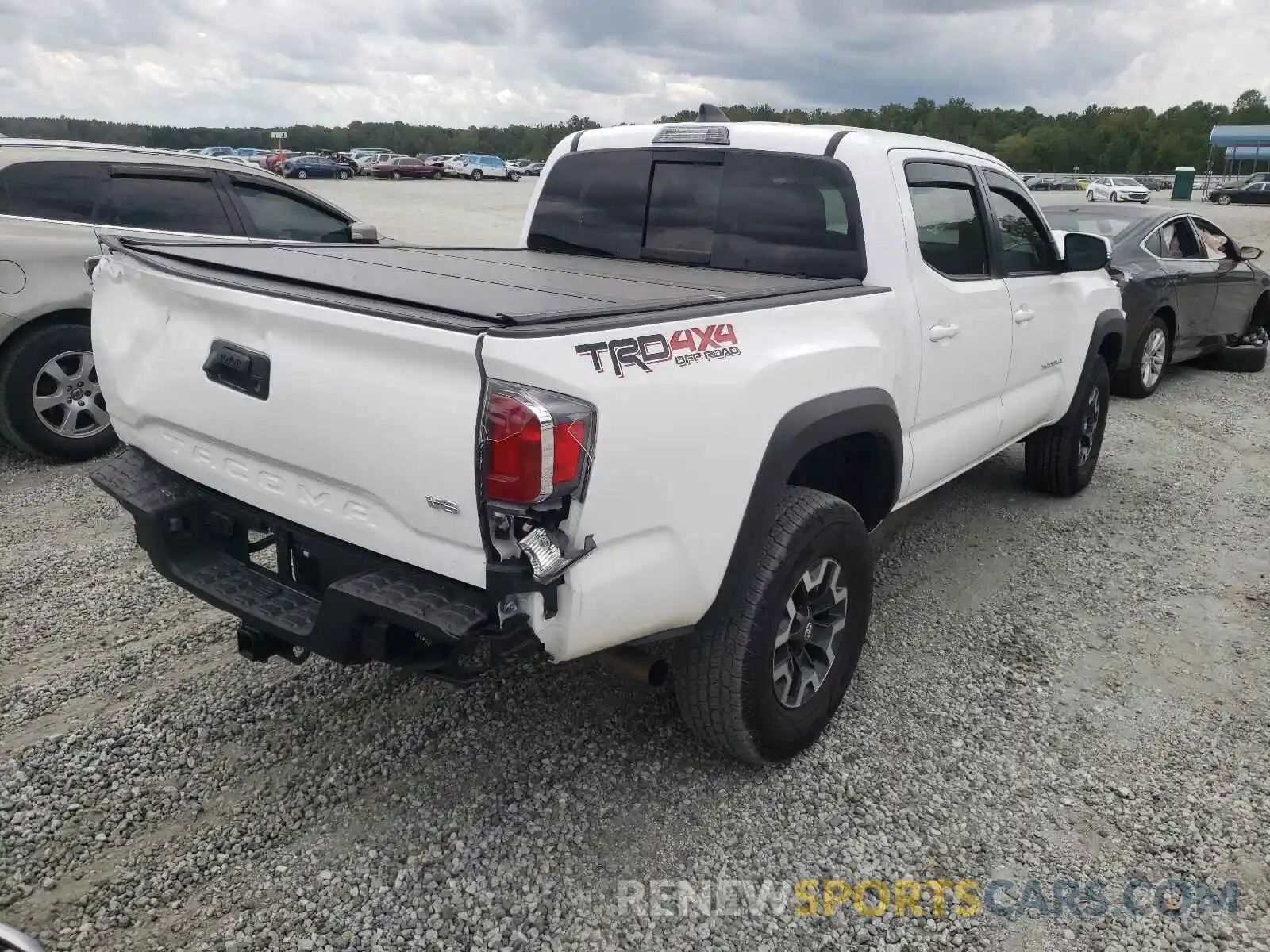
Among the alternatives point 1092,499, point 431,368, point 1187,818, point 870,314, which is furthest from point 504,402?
point 1092,499

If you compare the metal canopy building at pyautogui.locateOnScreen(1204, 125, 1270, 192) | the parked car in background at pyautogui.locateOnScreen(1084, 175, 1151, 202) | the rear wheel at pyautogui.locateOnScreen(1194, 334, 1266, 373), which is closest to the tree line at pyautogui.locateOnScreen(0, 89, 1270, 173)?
the metal canopy building at pyautogui.locateOnScreen(1204, 125, 1270, 192)

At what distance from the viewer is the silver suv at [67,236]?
552cm

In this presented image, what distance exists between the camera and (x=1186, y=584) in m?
4.51

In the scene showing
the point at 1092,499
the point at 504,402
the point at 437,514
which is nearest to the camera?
the point at 504,402

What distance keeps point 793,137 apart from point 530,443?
2.12m

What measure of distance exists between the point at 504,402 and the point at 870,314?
62.1 inches

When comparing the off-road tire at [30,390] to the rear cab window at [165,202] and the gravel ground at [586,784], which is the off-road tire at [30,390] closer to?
the rear cab window at [165,202]

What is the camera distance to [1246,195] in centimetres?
4384

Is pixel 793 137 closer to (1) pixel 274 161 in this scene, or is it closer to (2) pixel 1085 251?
(2) pixel 1085 251

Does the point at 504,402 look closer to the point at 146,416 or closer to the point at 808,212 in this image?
the point at 146,416

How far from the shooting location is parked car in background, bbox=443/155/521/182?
5591cm

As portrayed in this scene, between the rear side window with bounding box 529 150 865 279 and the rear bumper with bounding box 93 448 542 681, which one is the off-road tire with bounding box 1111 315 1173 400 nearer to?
the rear side window with bounding box 529 150 865 279

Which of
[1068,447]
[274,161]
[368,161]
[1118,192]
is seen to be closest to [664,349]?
[1068,447]

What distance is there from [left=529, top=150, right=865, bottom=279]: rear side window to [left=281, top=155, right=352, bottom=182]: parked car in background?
146 feet
